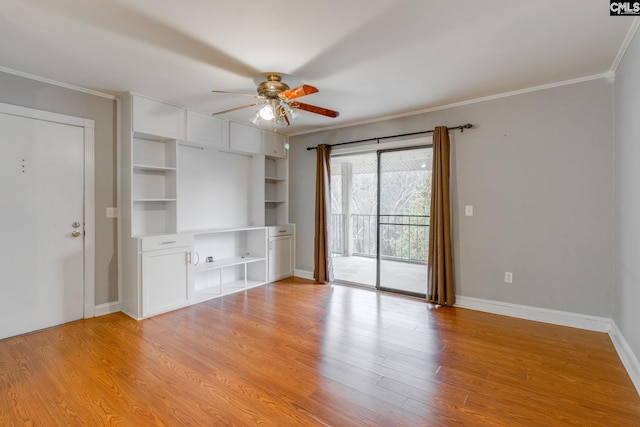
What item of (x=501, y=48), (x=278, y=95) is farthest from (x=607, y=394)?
(x=278, y=95)

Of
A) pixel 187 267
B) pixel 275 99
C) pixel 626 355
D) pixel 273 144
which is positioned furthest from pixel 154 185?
pixel 626 355

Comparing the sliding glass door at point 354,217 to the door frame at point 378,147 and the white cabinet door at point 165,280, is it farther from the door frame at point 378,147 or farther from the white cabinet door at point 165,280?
the white cabinet door at point 165,280

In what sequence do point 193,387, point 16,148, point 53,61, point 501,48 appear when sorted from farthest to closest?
point 16,148 < point 53,61 < point 501,48 < point 193,387

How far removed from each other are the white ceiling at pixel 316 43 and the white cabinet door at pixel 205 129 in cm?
57

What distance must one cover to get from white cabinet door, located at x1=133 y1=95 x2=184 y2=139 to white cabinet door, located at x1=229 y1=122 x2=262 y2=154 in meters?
0.80

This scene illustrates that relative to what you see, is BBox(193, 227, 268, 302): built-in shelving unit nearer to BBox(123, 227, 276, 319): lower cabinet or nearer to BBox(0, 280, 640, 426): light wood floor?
BBox(123, 227, 276, 319): lower cabinet

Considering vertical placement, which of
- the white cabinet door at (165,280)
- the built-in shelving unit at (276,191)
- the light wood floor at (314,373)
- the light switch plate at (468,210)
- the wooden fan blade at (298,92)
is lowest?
the light wood floor at (314,373)

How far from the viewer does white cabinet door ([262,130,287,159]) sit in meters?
5.03

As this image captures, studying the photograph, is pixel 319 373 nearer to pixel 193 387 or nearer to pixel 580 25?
pixel 193 387

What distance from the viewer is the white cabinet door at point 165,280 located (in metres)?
3.43

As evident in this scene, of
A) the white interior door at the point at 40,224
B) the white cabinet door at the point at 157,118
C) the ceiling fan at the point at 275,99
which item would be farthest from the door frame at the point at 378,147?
the white interior door at the point at 40,224

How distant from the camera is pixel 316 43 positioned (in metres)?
2.37

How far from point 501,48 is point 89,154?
13.7 feet

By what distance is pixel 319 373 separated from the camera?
91.0 inches
